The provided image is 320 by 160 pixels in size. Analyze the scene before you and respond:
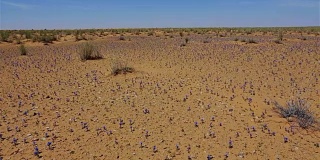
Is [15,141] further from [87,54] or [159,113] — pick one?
[87,54]

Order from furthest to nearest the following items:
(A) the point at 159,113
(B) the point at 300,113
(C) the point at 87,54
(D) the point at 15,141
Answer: (C) the point at 87,54 → (A) the point at 159,113 → (B) the point at 300,113 → (D) the point at 15,141

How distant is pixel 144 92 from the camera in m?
9.14

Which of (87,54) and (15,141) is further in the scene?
(87,54)

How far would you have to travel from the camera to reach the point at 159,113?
7.50 meters

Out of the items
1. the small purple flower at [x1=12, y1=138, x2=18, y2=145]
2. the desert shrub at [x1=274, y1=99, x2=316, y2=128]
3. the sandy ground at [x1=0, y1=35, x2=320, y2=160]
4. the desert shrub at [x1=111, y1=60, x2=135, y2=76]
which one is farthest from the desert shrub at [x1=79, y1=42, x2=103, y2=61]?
the desert shrub at [x1=274, y1=99, x2=316, y2=128]

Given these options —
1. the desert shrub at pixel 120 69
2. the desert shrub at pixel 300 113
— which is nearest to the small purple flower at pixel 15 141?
the desert shrub at pixel 120 69

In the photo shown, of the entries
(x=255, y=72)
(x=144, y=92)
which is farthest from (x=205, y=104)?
(x=255, y=72)

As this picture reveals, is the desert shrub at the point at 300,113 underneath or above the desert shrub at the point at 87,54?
underneath

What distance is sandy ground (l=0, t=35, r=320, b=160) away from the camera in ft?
18.9

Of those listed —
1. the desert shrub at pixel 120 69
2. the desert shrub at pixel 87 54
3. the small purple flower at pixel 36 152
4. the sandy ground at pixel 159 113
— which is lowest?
the small purple flower at pixel 36 152

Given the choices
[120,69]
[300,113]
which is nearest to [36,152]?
[300,113]

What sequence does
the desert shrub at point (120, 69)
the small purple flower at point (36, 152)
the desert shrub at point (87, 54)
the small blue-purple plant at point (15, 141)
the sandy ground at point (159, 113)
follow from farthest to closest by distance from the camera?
the desert shrub at point (87, 54) → the desert shrub at point (120, 69) → the small blue-purple plant at point (15, 141) → the sandy ground at point (159, 113) → the small purple flower at point (36, 152)

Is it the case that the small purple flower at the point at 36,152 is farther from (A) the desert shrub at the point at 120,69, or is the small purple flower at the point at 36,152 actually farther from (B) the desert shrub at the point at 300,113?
(A) the desert shrub at the point at 120,69

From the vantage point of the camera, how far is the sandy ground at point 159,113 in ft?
18.9
